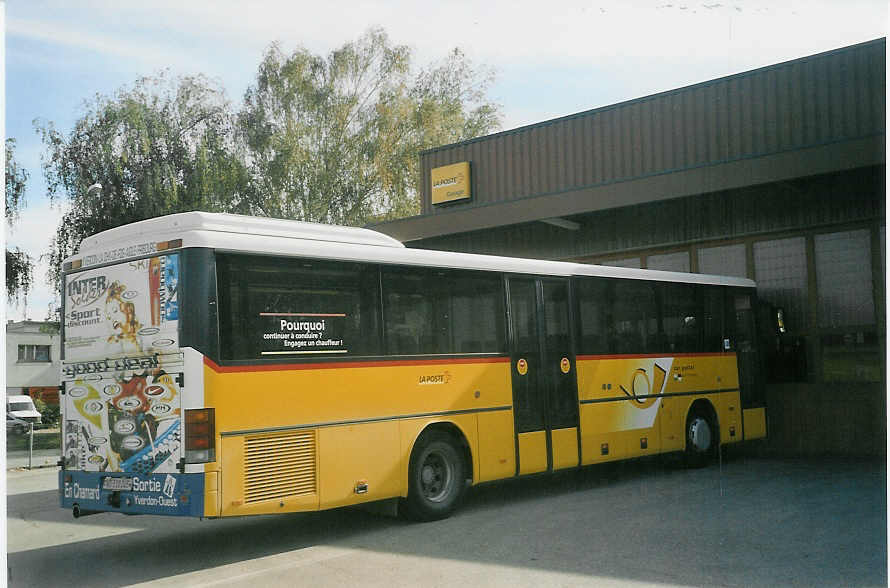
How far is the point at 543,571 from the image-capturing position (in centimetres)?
726

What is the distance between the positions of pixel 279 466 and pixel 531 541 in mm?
2395

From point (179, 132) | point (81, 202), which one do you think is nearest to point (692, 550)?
point (81, 202)

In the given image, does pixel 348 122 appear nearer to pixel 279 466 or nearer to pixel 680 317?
pixel 680 317

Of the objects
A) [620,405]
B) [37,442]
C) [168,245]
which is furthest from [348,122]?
[168,245]

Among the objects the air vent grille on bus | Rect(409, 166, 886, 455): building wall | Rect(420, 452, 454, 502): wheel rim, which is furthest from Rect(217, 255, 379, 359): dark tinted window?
Rect(409, 166, 886, 455): building wall

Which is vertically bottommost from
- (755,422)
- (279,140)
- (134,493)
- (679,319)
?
(755,422)

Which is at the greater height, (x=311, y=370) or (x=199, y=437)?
(x=311, y=370)

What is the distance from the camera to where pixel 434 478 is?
10.2m

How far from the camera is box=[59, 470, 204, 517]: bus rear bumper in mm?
7898

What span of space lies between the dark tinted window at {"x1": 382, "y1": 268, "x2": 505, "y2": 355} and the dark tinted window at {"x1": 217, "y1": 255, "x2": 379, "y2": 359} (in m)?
0.30

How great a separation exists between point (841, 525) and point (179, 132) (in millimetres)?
20296

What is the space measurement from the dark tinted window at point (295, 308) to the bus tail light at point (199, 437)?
22.2 inches

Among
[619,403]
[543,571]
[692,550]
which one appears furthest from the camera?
[619,403]

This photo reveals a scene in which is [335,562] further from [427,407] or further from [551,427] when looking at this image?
[551,427]
